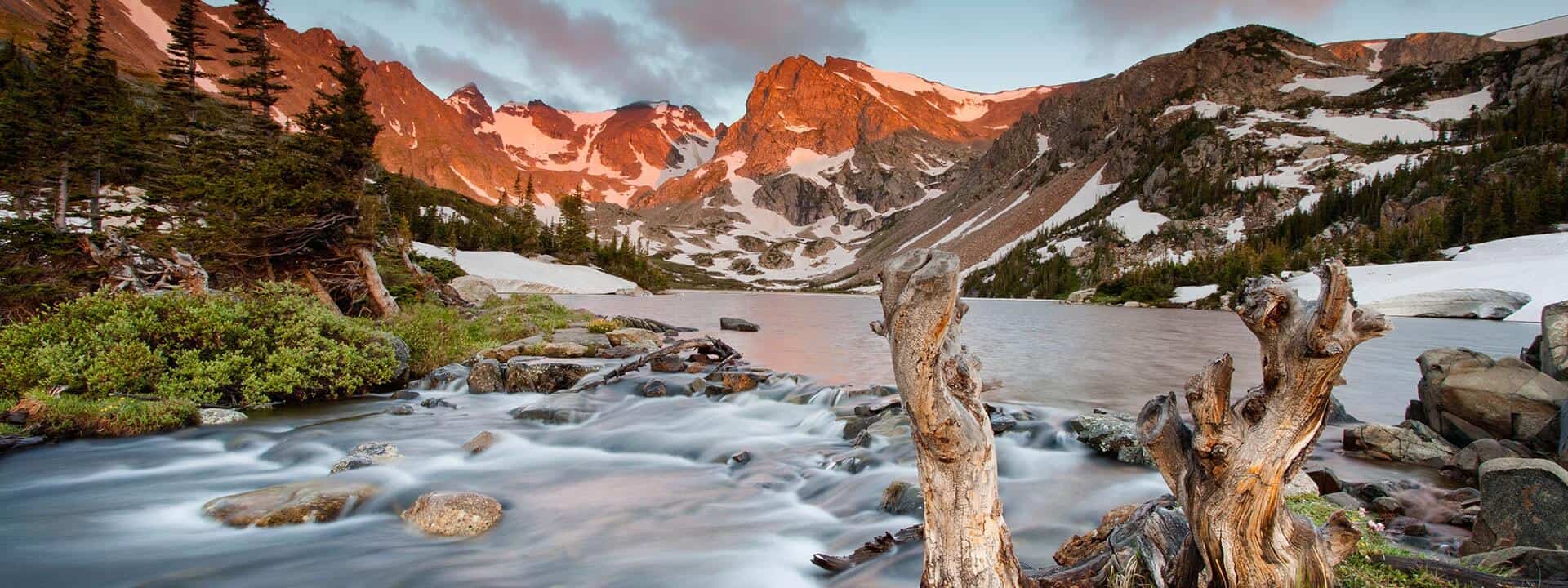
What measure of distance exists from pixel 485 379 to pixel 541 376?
45.3 inches

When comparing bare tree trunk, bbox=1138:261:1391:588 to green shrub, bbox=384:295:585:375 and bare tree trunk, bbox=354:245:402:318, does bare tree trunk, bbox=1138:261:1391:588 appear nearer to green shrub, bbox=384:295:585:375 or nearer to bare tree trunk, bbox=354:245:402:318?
green shrub, bbox=384:295:585:375

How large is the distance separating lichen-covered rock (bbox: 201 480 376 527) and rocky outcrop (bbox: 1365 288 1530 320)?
A: 5137 centimetres

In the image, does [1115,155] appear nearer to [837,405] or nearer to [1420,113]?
[1420,113]

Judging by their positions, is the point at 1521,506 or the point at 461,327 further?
the point at 461,327

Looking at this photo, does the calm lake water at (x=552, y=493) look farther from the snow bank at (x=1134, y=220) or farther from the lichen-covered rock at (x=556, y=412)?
the snow bank at (x=1134, y=220)

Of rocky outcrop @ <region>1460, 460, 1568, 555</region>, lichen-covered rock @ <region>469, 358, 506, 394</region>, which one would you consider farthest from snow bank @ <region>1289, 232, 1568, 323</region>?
lichen-covered rock @ <region>469, 358, 506, 394</region>

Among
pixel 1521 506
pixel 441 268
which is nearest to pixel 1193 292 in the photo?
pixel 441 268

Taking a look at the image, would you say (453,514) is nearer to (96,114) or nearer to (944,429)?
(944,429)

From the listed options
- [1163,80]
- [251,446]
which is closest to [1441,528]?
[251,446]

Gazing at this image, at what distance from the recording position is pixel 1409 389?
50.0 ft

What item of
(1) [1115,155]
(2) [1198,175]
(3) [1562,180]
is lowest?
(3) [1562,180]

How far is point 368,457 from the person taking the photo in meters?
8.39

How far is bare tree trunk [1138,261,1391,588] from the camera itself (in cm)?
267

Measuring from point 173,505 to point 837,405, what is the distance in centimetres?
990
